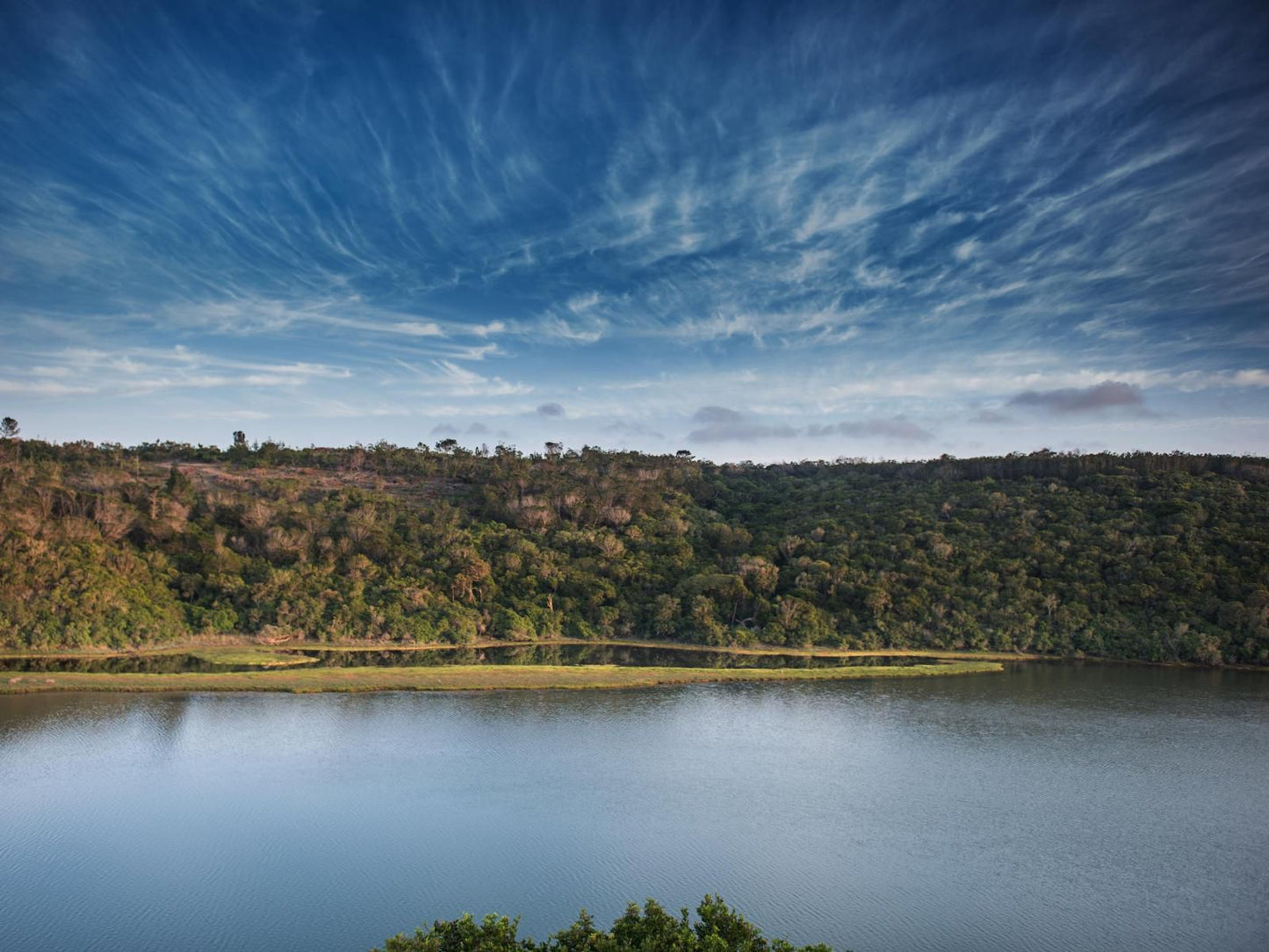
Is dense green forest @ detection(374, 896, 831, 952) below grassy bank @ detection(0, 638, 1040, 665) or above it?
above

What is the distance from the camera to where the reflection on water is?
4938 cm

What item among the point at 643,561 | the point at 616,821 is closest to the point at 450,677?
the point at 616,821

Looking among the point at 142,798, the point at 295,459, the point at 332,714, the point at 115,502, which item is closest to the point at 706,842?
the point at 142,798

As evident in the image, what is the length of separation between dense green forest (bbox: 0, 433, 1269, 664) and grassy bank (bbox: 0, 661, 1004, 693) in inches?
359

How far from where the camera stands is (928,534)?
74938 millimetres

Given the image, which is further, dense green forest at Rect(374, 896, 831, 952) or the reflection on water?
the reflection on water

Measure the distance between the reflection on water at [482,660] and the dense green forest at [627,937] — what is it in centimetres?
3911

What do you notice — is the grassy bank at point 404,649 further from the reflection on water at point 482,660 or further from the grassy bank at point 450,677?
the grassy bank at point 450,677

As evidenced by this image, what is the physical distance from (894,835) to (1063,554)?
5257 cm

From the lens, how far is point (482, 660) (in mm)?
58312

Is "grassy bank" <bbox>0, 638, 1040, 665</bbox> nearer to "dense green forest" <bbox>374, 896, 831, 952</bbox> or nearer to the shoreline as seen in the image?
the shoreline

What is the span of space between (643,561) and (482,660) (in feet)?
74.7

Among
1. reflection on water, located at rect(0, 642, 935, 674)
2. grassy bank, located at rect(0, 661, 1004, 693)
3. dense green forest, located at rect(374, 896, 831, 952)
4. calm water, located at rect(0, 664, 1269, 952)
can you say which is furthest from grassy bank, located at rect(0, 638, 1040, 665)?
dense green forest, located at rect(374, 896, 831, 952)

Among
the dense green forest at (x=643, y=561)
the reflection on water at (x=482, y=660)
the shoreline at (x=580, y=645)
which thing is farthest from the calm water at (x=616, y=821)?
the dense green forest at (x=643, y=561)
